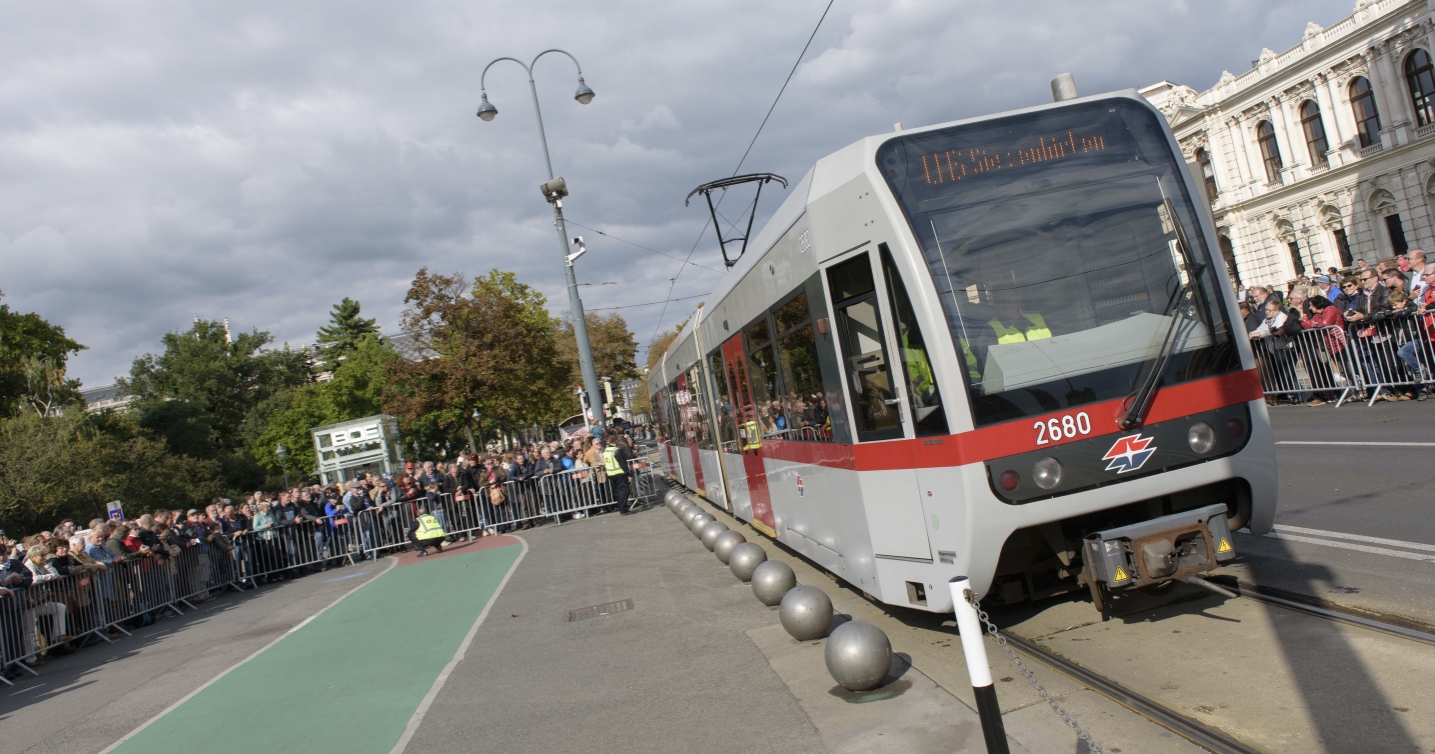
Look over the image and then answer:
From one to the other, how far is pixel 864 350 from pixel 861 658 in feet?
6.28

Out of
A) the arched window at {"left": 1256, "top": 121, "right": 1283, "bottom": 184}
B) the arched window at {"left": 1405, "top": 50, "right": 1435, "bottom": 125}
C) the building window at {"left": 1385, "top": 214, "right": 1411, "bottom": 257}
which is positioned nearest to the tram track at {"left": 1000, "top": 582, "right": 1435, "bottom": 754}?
the arched window at {"left": 1405, "top": 50, "right": 1435, "bottom": 125}

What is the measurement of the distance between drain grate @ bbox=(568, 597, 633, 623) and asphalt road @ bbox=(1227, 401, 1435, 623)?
5.73 m

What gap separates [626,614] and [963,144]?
5.76m

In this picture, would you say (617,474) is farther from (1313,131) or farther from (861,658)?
(1313,131)

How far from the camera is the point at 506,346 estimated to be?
27.3 m

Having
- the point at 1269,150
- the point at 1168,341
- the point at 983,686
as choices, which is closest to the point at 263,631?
the point at 983,686

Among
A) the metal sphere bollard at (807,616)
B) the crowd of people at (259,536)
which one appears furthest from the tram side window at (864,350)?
the crowd of people at (259,536)

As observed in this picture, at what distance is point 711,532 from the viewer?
40.4 ft

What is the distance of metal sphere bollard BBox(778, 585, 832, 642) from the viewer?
272 inches

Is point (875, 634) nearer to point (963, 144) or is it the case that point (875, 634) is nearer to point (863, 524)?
point (863, 524)

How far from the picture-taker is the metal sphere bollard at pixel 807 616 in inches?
272

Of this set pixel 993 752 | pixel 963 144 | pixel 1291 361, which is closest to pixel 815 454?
pixel 963 144

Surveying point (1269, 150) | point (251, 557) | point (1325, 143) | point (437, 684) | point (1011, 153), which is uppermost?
point (1269, 150)

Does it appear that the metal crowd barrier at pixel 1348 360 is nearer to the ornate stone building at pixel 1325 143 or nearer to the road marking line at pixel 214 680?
the road marking line at pixel 214 680
